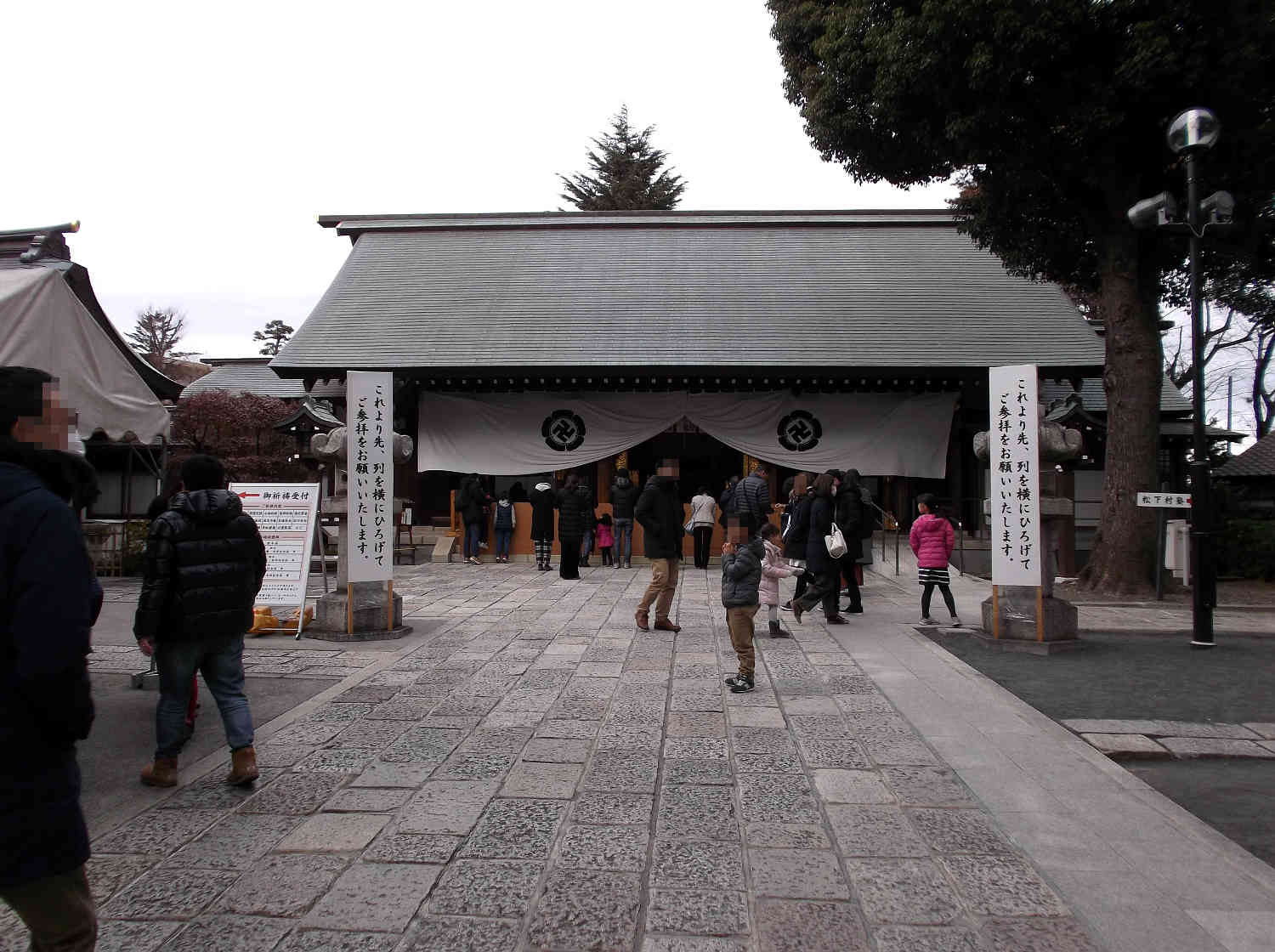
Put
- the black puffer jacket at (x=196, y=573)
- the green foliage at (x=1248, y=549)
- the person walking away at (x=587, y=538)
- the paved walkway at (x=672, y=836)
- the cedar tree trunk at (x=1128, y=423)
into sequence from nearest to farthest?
the paved walkway at (x=672, y=836)
the black puffer jacket at (x=196, y=573)
the cedar tree trunk at (x=1128, y=423)
the green foliage at (x=1248, y=549)
the person walking away at (x=587, y=538)

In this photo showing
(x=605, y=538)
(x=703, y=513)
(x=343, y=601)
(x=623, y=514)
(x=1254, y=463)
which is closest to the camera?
(x=343, y=601)

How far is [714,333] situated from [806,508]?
752 cm

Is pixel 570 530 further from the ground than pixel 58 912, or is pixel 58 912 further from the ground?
pixel 570 530

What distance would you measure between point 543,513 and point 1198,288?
9514 mm

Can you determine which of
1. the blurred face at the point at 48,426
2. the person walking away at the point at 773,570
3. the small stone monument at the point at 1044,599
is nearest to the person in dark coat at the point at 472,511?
the person walking away at the point at 773,570

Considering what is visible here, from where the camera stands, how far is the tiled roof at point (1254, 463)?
20266mm

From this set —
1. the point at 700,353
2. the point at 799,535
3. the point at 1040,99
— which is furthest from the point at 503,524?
the point at 1040,99

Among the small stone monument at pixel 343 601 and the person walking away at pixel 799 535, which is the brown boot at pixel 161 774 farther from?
the person walking away at pixel 799 535

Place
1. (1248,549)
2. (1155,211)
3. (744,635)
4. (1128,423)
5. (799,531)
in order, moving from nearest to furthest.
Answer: (744,635) → (1155,211) → (799,531) → (1128,423) → (1248,549)

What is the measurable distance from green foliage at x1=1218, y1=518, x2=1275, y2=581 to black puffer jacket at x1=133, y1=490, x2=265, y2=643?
1545 centimetres

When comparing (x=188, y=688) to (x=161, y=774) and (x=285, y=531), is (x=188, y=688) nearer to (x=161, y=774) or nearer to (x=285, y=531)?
(x=161, y=774)

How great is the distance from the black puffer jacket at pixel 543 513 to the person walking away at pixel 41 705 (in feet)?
38.1

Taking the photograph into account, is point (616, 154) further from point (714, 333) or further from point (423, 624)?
point (423, 624)

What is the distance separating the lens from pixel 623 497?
13.5 meters
